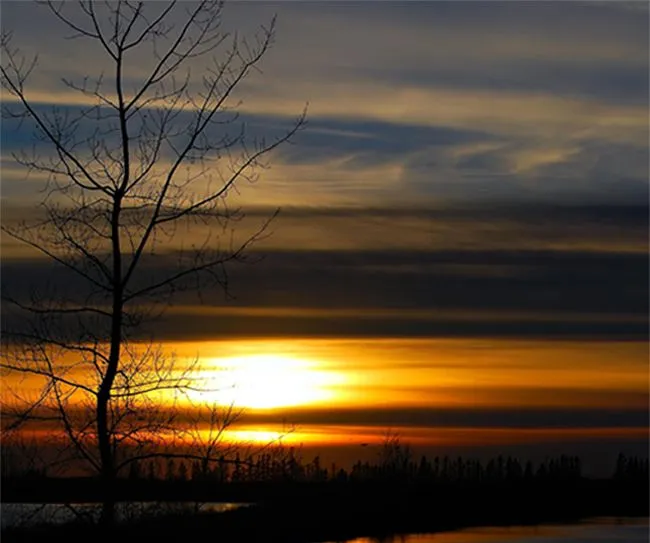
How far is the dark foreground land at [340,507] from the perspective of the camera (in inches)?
669

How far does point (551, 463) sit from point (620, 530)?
10549 millimetres

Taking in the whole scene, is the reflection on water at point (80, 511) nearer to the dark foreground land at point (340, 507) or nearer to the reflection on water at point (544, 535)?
the dark foreground land at point (340, 507)

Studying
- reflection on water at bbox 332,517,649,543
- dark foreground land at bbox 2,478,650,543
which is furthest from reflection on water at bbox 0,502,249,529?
reflection on water at bbox 332,517,649,543

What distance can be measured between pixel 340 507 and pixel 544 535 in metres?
5.43

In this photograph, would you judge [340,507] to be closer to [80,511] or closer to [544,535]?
[544,535]

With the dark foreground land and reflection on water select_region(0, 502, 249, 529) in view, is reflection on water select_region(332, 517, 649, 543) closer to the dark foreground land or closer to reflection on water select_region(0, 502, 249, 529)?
the dark foreground land

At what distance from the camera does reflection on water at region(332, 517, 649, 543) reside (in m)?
27.7

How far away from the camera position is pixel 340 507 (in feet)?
104

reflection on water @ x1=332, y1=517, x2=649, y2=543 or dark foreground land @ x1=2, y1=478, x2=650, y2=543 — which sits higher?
dark foreground land @ x1=2, y1=478, x2=650, y2=543

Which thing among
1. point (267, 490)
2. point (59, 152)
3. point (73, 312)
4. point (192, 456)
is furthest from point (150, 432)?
point (267, 490)

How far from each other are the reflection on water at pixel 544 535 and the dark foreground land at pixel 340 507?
1180 mm

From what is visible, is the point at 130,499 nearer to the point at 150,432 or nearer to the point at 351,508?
the point at 150,432

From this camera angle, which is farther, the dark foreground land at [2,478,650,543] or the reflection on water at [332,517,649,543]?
the reflection on water at [332,517,649,543]

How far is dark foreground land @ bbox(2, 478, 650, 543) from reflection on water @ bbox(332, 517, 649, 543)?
118 cm
